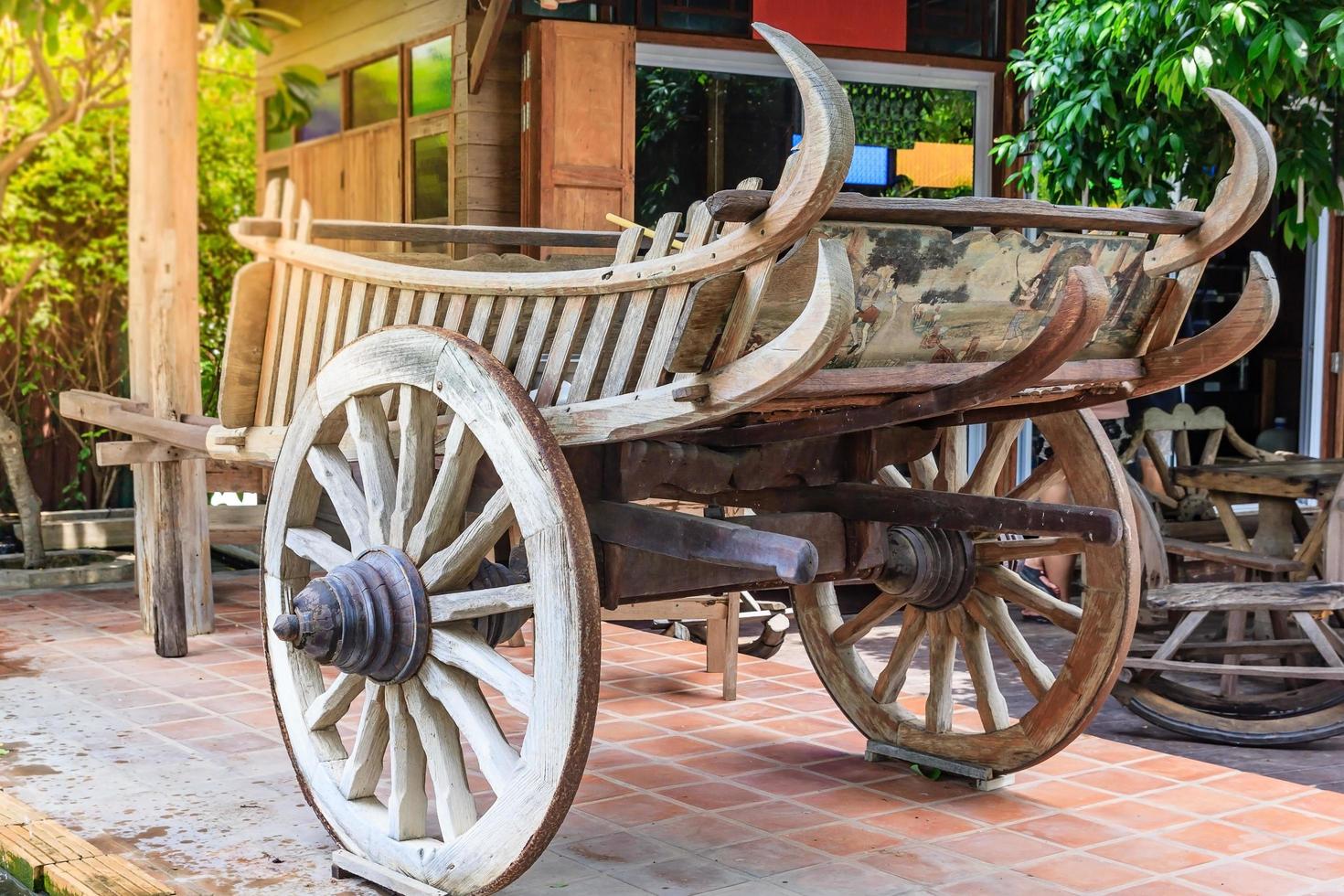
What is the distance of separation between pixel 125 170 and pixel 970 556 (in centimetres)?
932

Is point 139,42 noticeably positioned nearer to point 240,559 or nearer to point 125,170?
point 240,559

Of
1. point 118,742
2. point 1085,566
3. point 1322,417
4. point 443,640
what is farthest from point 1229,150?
point 118,742

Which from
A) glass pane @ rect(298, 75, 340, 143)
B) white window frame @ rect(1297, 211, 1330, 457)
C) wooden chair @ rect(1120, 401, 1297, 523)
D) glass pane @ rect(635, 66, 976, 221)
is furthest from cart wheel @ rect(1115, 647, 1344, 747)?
glass pane @ rect(298, 75, 340, 143)

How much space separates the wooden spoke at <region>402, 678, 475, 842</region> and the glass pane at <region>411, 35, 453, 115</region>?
16.3 ft

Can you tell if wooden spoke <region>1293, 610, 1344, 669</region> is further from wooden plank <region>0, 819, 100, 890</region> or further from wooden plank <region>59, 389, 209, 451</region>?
wooden plank <region>59, 389, 209, 451</region>

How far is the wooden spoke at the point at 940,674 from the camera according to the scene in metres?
4.23

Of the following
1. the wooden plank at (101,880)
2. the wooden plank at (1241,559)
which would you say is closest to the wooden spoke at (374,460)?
the wooden plank at (101,880)

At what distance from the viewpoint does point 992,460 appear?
13.8 feet

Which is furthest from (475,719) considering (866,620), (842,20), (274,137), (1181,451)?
(274,137)

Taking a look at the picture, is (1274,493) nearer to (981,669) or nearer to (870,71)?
(981,669)

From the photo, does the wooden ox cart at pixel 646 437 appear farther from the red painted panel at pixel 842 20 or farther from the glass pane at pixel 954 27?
the glass pane at pixel 954 27

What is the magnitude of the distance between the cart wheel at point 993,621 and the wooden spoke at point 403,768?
1.33 meters

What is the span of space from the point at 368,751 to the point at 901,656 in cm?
161

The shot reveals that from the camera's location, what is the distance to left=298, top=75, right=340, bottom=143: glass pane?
948 centimetres
